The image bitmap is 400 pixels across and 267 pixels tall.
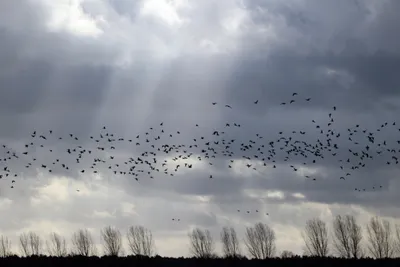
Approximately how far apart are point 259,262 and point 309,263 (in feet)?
16.9

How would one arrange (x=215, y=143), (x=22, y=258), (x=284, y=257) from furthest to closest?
1. (x=284, y=257)
2. (x=22, y=258)
3. (x=215, y=143)

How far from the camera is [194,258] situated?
2923 inches

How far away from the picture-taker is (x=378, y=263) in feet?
242

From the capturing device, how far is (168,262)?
7350 cm

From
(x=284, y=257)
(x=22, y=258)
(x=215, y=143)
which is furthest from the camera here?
(x=284, y=257)

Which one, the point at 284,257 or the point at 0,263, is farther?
the point at 284,257

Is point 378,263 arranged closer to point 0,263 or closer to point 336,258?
point 336,258

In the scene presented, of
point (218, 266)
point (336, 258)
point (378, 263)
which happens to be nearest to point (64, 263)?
point (218, 266)

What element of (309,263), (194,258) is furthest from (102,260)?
(309,263)

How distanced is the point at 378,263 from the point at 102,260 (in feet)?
91.2

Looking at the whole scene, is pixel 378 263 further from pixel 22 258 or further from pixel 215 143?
pixel 22 258

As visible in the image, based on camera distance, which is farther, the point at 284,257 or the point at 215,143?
the point at 284,257

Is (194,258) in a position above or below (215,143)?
below

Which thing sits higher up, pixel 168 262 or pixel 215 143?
pixel 215 143
